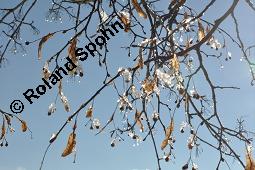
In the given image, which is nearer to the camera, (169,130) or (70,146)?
(169,130)

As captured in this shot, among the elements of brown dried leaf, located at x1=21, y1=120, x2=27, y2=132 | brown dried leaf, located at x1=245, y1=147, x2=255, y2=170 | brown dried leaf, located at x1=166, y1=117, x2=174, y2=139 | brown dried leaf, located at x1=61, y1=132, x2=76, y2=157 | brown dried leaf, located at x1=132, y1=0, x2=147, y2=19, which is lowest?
brown dried leaf, located at x1=245, y1=147, x2=255, y2=170

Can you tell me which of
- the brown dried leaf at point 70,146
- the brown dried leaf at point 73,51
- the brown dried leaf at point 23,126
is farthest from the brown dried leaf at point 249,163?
the brown dried leaf at point 23,126

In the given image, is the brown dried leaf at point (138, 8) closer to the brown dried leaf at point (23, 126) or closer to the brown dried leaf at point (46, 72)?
the brown dried leaf at point (46, 72)

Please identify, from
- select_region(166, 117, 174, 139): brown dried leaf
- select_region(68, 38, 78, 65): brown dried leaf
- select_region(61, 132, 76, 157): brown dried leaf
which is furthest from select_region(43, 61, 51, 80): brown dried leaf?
select_region(166, 117, 174, 139): brown dried leaf

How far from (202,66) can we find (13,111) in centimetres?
Result: 173

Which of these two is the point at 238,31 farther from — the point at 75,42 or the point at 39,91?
the point at 39,91

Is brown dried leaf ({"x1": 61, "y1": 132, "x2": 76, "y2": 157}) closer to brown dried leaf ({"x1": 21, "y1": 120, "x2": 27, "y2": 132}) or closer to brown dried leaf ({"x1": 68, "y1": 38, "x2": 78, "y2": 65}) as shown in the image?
brown dried leaf ({"x1": 68, "y1": 38, "x2": 78, "y2": 65})

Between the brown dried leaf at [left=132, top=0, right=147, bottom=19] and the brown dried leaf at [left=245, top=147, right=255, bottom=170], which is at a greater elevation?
the brown dried leaf at [left=132, top=0, right=147, bottom=19]

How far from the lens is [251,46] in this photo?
8.79ft

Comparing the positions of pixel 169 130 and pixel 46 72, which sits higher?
pixel 46 72

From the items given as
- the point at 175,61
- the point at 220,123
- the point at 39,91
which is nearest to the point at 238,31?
the point at 220,123

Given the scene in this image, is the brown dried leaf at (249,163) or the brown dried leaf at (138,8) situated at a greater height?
the brown dried leaf at (138,8)

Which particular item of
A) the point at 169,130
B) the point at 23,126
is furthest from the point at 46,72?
the point at 169,130

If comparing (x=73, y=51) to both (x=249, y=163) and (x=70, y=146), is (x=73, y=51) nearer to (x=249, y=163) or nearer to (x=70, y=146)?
(x=70, y=146)
